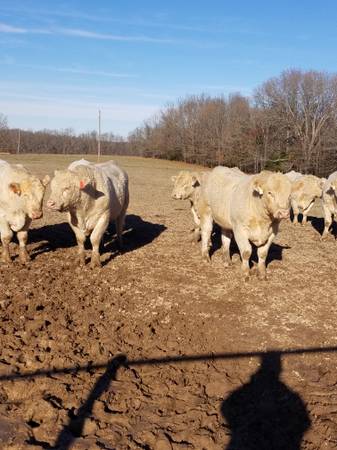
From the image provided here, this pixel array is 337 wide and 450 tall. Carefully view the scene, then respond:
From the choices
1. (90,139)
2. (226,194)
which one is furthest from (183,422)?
(90,139)

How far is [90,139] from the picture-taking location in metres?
102

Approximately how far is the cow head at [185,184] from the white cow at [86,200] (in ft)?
7.14

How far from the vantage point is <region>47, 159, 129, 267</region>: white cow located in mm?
8125

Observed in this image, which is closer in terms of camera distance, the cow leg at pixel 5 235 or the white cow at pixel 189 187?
the cow leg at pixel 5 235

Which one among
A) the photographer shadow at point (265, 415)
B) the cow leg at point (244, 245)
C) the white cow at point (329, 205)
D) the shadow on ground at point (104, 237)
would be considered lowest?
the photographer shadow at point (265, 415)

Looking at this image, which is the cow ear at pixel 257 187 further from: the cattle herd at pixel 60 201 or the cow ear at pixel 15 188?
the cow ear at pixel 15 188

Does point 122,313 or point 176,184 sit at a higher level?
point 176,184

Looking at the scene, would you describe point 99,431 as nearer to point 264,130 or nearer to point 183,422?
point 183,422

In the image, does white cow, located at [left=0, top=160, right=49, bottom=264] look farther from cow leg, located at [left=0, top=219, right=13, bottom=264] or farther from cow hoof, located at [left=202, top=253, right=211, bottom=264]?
cow hoof, located at [left=202, top=253, right=211, bottom=264]

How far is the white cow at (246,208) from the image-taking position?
7.38m

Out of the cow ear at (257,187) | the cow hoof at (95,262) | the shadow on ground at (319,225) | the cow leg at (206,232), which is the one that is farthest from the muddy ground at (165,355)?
the shadow on ground at (319,225)

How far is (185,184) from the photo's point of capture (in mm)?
11500

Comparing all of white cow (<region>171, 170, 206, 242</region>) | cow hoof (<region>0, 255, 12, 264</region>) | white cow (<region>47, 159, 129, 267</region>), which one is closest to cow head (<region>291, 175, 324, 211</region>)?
white cow (<region>171, 170, 206, 242</region>)

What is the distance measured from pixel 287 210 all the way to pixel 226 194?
6.23 feet
